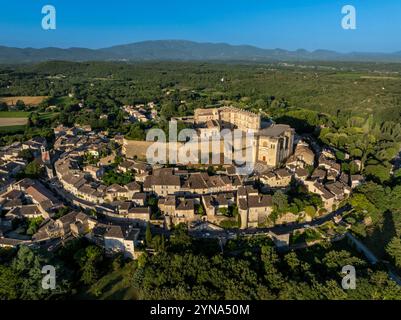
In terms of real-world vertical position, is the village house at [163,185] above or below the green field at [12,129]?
below

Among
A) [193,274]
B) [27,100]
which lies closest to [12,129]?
[27,100]

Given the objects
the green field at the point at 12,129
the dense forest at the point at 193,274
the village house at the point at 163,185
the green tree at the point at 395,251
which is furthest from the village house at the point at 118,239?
the green field at the point at 12,129

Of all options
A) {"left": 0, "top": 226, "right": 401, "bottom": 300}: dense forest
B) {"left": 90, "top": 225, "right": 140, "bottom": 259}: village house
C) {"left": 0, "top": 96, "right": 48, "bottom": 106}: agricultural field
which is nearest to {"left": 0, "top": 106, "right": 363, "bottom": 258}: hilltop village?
{"left": 90, "top": 225, "right": 140, "bottom": 259}: village house

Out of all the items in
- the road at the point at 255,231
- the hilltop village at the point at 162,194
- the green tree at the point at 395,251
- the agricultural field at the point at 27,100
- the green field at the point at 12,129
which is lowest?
the green tree at the point at 395,251

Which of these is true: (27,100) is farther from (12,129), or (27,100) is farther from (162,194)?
(162,194)

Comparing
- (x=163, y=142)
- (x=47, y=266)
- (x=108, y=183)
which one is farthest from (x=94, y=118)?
(x=47, y=266)

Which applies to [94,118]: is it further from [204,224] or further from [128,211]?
[204,224]

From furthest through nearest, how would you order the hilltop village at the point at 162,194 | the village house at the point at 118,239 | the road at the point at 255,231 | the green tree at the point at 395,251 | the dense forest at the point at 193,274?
the hilltop village at the point at 162,194
the road at the point at 255,231
the green tree at the point at 395,251
the village house at the point at 118,239
the dense forest at the point at 193,274

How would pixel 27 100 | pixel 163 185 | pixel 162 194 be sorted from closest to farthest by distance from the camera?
1. pixel 163 185
2. pixel 162 194
3. pixel 27 100

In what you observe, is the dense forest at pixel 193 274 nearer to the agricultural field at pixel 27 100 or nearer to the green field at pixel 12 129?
the green field at pixel 12 129
